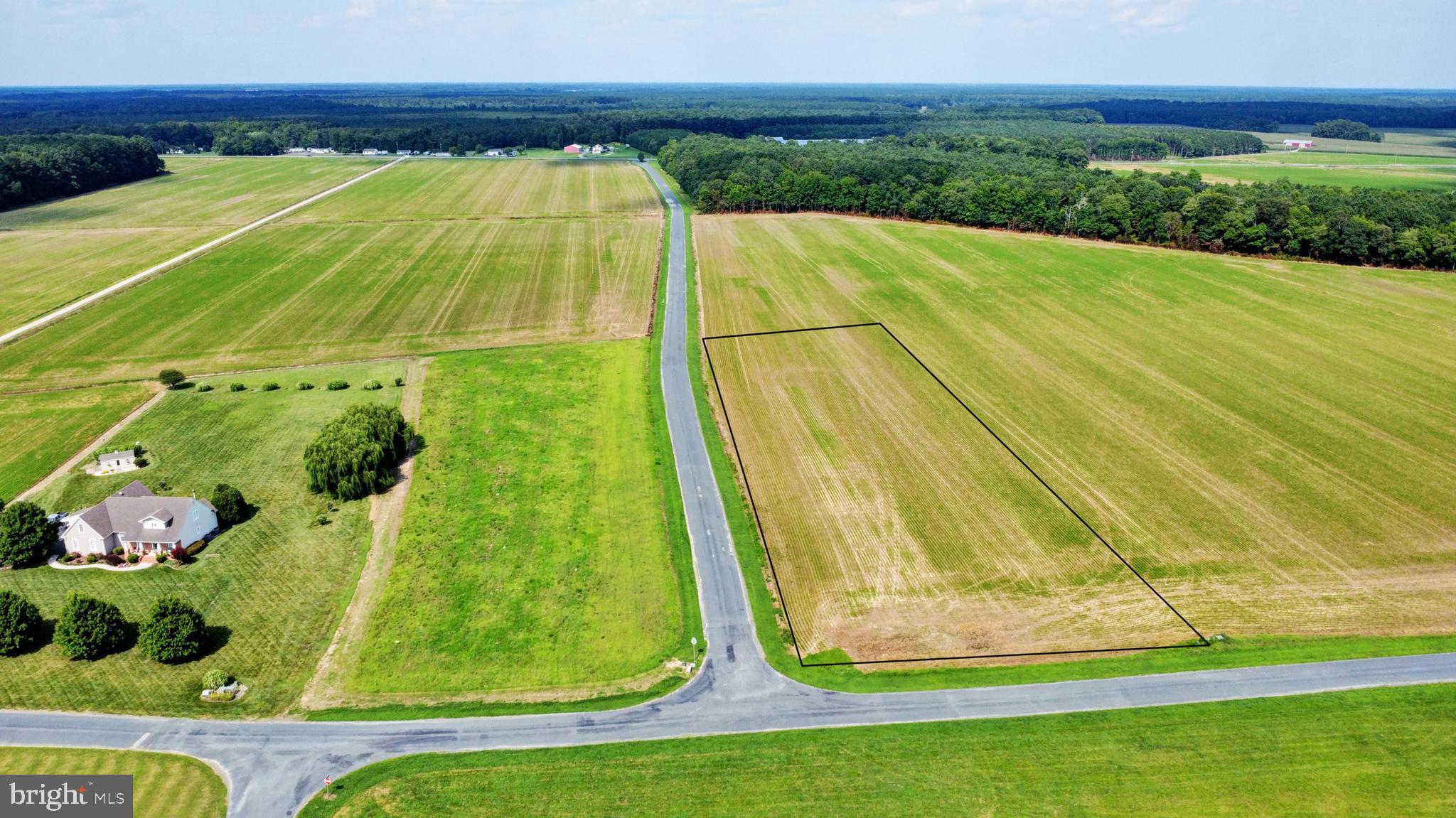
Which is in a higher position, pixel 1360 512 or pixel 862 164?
pixel 862 164

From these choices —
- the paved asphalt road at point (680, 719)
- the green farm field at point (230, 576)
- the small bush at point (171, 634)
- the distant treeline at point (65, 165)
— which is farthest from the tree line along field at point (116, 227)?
the paved asphalt road at point (680, 719)

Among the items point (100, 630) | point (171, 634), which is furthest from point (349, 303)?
point (171, 634)

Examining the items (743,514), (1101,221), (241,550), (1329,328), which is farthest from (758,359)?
(1101,221)

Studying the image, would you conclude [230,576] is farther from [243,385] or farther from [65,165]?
[65,165]

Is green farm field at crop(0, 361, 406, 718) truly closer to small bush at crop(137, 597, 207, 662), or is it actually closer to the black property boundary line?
small bush at crop(137, 597, 207, 662)

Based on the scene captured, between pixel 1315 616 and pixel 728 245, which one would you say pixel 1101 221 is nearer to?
Result: pixel 728 245

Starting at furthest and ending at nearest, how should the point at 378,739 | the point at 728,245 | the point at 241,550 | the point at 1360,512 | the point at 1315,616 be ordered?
the point at 728,245, the point at 1360,512, the point at 241,550, the point at 1315,616, the point at 378,739
